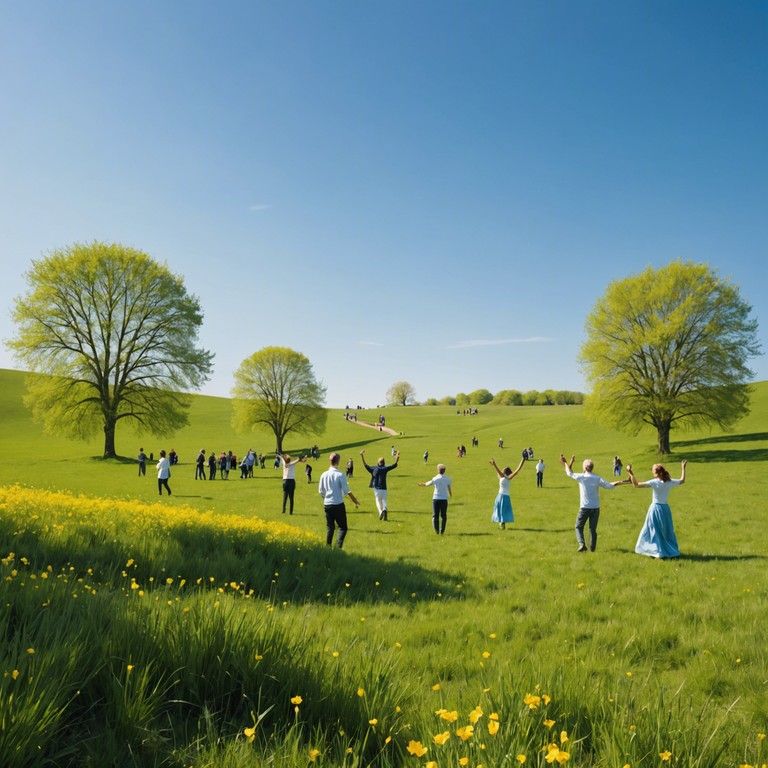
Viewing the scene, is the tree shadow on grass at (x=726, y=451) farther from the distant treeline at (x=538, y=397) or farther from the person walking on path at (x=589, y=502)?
the distant treeline at (x=538, y=397)

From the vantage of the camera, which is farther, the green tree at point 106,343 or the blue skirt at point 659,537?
the green tree at point 106,343

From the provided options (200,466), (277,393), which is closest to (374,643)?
(200,466)

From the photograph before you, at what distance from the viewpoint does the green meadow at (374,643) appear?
8.68ft

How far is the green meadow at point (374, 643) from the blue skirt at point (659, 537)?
0.49m

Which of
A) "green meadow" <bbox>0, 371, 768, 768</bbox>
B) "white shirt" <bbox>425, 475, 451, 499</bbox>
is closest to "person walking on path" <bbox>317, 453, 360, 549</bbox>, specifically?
"green meadow" <bbox>0, 371, 768, 768</bbox>

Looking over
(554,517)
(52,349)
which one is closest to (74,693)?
(554,517)

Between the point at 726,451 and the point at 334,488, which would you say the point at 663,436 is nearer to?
the point at 726,451

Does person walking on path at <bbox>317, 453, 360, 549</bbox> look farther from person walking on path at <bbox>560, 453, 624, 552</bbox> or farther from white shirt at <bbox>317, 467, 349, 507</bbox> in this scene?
person walking on path at <bbox>560, 453, 624, 552</bbox>

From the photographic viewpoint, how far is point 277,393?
6178cm

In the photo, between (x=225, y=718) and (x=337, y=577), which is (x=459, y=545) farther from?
(x=225, y=718)

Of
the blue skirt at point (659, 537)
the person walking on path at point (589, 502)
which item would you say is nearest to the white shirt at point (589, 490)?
the person walking on path at point (589, 502)

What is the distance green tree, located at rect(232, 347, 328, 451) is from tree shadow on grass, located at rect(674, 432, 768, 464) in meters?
39.7

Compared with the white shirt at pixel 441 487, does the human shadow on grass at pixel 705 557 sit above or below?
below

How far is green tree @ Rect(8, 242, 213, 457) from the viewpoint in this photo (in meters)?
39.2
